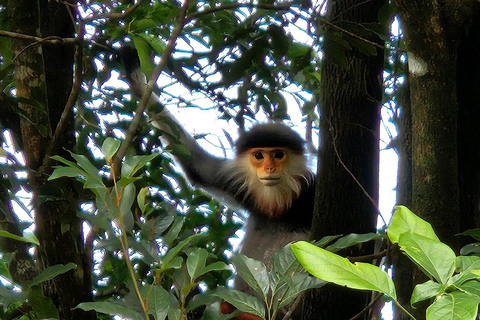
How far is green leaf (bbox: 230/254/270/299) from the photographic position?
1.37 metres

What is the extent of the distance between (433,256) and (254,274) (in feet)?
2.17

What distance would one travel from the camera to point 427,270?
78 cm

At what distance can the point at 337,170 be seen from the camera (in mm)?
2357

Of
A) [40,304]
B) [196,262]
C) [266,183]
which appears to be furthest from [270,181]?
[196,262]

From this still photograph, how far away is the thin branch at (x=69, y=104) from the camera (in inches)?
79.0

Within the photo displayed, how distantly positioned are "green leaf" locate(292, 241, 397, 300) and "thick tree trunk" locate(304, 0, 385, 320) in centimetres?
158

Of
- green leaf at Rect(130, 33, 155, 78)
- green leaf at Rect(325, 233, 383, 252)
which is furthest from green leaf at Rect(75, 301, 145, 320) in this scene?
green leaf at Rect(130, 33, 155, 78)

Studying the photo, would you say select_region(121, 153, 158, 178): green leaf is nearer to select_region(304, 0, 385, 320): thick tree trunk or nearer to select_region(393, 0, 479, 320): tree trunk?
select_region(393, 0, 479, 320): tree trunk

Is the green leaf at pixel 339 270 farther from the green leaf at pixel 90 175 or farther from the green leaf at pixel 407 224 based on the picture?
the green leaf at pixel 90 175

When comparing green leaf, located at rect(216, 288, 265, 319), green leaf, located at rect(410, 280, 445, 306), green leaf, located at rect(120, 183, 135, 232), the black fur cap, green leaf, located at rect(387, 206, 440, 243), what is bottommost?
green leaf, located at rect(216, 288, 265, 319)

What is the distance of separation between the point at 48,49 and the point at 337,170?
4.03ft

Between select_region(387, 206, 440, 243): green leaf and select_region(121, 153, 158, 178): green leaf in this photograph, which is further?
select_region(121, 153, 158, 178): green leaf

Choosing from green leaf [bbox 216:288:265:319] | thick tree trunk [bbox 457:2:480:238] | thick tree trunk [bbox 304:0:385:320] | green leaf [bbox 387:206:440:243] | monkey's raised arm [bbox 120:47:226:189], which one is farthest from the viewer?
monkey's raised arm [bbox 120:47:226:189]

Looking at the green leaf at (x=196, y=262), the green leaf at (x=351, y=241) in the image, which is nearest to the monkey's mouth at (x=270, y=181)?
the green leaf at (x=351, y=241)
